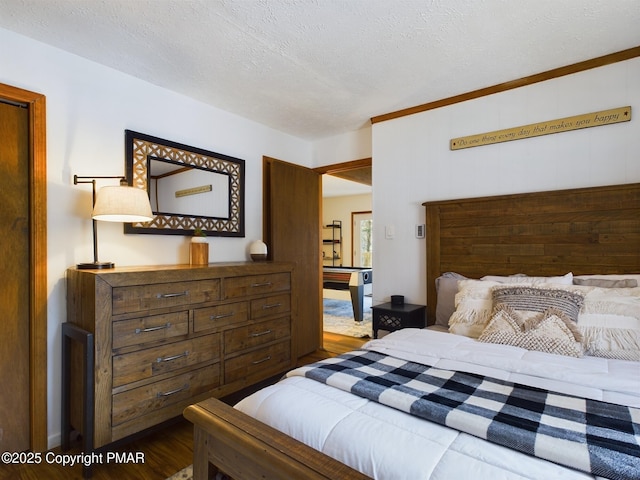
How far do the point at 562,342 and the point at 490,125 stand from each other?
1.82m

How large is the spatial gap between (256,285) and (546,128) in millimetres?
2486

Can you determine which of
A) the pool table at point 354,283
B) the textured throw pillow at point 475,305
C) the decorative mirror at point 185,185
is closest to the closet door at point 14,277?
the decorative mirror at point 185,185

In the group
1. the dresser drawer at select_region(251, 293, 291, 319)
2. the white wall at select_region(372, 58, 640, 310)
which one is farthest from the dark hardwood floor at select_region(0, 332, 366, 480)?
the white wall at select_region(372, 58, 640, 310)

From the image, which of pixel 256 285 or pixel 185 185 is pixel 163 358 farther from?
pixel 185 185

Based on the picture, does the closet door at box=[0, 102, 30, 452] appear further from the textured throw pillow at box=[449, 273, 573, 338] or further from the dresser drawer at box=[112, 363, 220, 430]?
the textured throw pillow at box=[449, 273, 573, 338]

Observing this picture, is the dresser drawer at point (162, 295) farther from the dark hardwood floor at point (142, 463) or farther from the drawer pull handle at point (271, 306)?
the dark hardwood floor at point (142, 463)

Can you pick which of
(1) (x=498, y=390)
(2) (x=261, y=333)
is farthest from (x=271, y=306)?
(1) (x=498, y=390)

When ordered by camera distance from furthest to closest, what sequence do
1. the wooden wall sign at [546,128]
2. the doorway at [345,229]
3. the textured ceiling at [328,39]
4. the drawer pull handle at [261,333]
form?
the doorway at [345,229]
the drawer pull handle at [261,333]
the wooden wall sign at [546,128]
the textured ceiling at [328,39]

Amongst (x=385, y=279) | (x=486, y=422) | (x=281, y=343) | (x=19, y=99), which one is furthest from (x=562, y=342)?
(x=19, y=99)

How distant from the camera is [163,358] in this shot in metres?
2.21

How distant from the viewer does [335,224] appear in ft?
29.1

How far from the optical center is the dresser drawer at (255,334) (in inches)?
103

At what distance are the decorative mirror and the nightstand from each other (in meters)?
1.51

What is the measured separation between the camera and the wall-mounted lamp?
212 cm
